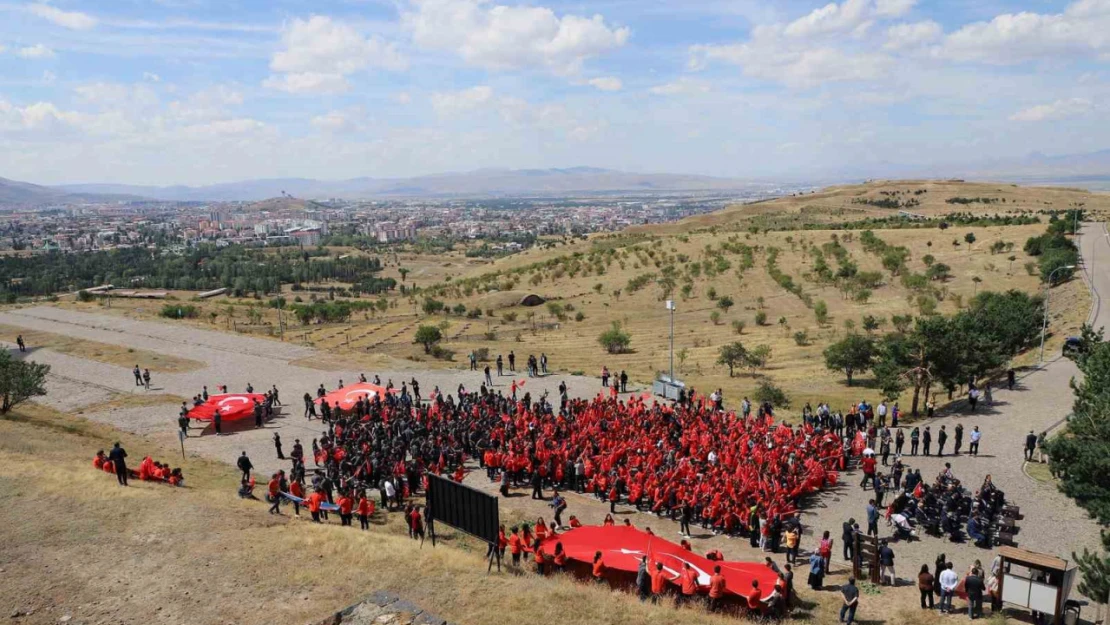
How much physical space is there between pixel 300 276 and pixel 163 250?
267ft

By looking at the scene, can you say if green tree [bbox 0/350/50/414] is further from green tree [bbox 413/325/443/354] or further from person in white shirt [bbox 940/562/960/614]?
person in white shirt [bbox 940/562/960/614]

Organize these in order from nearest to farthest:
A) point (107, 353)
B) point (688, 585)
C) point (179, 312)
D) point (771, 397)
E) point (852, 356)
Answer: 1. point (688, 585)
2. point (771, 397)
3. point (852, 356)
4. point (107, 353)
5. point (179, 312)

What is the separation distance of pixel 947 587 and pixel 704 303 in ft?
150

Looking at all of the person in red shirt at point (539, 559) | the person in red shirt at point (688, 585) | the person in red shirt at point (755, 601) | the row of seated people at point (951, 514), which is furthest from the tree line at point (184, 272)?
the row of seated people at point (951, 514)

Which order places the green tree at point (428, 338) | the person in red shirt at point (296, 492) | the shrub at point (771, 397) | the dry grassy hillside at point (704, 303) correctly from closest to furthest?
the person in red shirt at point (296, 492), the shrub at point (771, 397), the dry grassy hillside at point (704, 303), the green tree at point (428, 338)

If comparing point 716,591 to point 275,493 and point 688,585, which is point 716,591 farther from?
point 275,493

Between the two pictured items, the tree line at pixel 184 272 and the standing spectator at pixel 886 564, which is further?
the tree line at pixel 184 272

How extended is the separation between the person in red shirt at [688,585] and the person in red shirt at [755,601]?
95 cm

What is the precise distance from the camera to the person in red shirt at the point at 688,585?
1278 cm

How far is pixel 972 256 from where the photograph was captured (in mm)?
62281

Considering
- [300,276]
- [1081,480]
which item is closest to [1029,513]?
[1081,480]

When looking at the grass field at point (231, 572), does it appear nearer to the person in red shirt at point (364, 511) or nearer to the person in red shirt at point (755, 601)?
the person in red shirt at point (364, 511)

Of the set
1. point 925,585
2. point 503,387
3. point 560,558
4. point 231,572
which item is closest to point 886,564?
point 925,585

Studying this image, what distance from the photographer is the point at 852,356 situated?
107 ft
